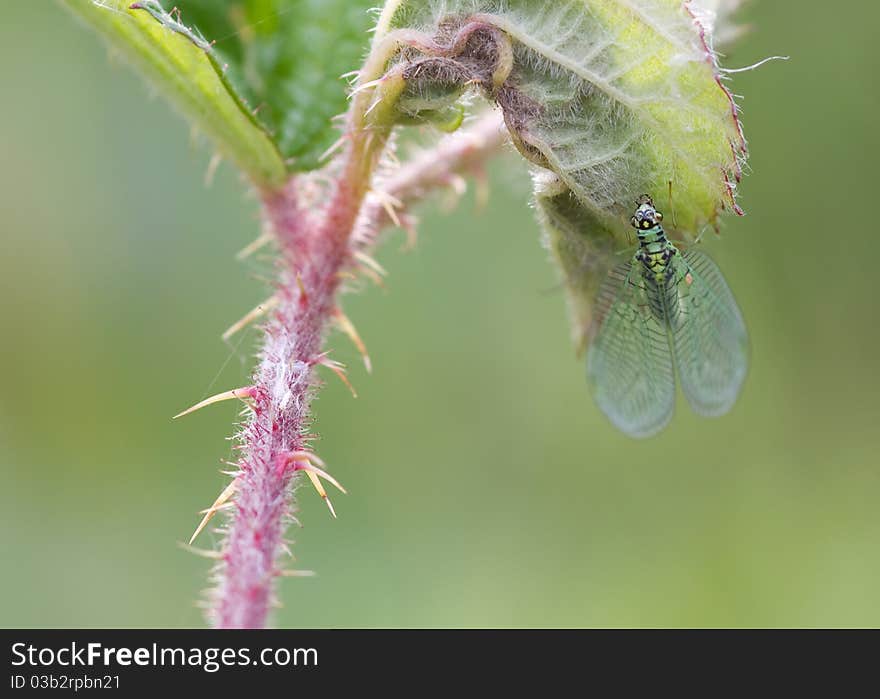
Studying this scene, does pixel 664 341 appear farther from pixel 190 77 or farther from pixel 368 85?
pixel 190 77

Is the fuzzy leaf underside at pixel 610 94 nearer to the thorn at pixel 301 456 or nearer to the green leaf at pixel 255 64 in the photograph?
the green leaf at pixel 255 64

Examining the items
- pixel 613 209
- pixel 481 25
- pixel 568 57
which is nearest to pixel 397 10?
pixel 481 25

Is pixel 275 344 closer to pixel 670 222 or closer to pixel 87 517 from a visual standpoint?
pixel 670 222

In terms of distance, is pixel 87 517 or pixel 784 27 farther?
pixel 784 27

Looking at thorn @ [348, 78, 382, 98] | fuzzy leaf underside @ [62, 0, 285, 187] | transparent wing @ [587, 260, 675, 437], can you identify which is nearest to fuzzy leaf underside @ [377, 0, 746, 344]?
thorn @ [348, 78, 382, 98]

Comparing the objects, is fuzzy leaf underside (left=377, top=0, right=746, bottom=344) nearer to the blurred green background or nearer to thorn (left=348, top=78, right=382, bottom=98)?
thorn (left=348, top=78, right=382, bottom=98)
